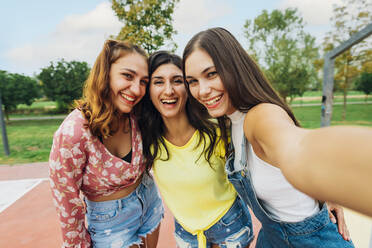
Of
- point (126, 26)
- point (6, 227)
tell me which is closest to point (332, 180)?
point (6, 227)

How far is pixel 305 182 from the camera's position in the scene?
0.58 meters

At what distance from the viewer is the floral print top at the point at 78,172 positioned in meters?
1.38

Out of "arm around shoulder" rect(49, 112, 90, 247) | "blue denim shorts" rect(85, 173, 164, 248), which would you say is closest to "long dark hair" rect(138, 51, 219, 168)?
"blue denim shorts" rect(85, 173, 164, 248)

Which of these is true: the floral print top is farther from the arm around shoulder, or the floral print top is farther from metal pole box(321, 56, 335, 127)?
metal pole box(321, 56, 335, 127)

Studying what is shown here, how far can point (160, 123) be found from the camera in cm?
204

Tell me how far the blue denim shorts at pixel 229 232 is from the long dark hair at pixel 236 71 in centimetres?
93

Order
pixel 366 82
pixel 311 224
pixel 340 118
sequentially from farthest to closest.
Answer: pixel 366 82 → pixel 340 118 → pixel 311 224

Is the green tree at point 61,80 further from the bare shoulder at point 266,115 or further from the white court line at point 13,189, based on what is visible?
the bare shoulder at point 266,115

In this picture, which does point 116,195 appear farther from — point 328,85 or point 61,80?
point 61,80

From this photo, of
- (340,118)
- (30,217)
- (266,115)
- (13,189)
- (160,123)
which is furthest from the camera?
(340,118)

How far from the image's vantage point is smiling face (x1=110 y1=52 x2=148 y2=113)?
5.48 feet

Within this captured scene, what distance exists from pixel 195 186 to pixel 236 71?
0.91 m

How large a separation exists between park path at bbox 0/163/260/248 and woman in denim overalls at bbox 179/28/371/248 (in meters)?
1.90

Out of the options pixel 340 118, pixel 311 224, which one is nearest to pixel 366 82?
pixel 340 118
